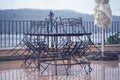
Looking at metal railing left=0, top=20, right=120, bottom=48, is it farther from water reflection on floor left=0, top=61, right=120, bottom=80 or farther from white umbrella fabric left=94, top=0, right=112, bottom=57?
water reflection on floor left=0, top=61, right=120, bottom=80

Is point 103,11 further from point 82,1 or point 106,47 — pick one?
point 82,1

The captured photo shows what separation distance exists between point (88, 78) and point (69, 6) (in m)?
9.95

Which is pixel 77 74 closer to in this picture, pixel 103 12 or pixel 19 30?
pixel 103 12

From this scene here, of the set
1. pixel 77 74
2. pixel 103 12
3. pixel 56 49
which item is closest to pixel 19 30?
pixel 103 12

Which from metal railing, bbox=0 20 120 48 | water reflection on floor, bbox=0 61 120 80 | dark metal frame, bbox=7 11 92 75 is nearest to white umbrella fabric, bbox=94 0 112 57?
dark metal frame, bbox=7 11 92 75

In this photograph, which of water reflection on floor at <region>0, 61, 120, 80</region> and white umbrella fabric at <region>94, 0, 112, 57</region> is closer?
water reflection on floor at <region>0, 61, 120, 80</region>

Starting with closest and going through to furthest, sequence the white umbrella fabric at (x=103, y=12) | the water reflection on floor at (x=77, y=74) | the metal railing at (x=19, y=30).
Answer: the water reflection on floor at (x=77, y=74), the white umbrella fabric at (x=103, y=12), the metal railing at (x=19, y=30)

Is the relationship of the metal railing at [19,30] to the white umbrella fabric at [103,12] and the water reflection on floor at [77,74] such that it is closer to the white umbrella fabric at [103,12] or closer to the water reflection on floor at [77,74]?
the white umbrella fabric at [103,12]

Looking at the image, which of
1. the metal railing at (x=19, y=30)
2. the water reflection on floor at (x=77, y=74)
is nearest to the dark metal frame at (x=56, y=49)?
the water reflection on floor at (x=77, y=74)

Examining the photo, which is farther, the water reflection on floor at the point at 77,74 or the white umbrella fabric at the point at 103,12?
the white umbrella fabric at the point at 103,12

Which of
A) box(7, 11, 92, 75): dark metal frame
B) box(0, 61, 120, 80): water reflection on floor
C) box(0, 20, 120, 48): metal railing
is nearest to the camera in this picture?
box(0, 61, 120, 80): water reflection on floor

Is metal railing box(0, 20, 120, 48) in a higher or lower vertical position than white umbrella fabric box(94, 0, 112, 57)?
lower

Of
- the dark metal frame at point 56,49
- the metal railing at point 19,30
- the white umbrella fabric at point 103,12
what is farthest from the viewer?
the metal railing at point 19,30

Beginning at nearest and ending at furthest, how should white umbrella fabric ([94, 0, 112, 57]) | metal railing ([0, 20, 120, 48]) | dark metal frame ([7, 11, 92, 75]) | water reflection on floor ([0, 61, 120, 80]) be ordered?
water reflection on floor ([0, 61, 120, 80]) < dark metal frame ([7, 11, 92, 75]) < white umbrella fabric ([94, 0, 112, 57]) < metal railing ([0, 20, 120, 48])
